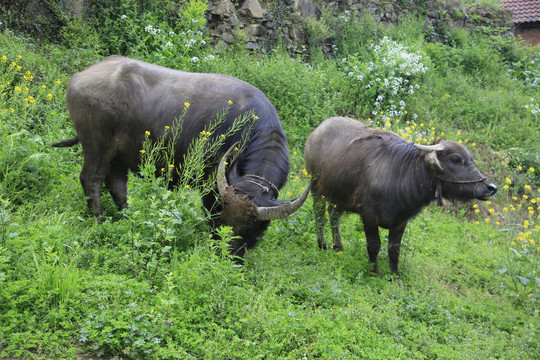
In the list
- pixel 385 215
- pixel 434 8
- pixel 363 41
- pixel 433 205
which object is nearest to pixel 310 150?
pixel 385 215

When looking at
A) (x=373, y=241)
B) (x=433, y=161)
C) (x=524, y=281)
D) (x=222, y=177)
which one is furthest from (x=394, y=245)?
(x=222, y=177)

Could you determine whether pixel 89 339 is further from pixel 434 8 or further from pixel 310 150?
pixel 434 8

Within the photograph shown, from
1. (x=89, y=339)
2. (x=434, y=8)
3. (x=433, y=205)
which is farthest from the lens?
(x=434, y=8)

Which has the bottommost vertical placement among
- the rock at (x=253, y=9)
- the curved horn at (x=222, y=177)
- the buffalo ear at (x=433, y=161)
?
the buffalo ear at (x=433, y=161)

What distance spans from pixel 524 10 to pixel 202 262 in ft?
73.3

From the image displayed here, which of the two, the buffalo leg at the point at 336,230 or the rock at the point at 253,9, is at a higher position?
the rock at the point at 253,9

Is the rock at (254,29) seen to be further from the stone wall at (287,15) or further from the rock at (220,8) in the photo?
the rock at (220,8)

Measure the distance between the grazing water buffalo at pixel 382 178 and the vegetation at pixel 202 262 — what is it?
459 millimetres

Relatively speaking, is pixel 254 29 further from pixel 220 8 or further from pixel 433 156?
pixel 433 156

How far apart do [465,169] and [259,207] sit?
8.67ft

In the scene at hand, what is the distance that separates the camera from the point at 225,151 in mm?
5500

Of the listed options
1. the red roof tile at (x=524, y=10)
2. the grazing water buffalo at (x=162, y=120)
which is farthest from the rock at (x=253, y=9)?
the red roof tile at (x=524, y=10)

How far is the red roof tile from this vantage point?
20703 millimetres

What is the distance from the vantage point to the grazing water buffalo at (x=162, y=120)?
5.37m
